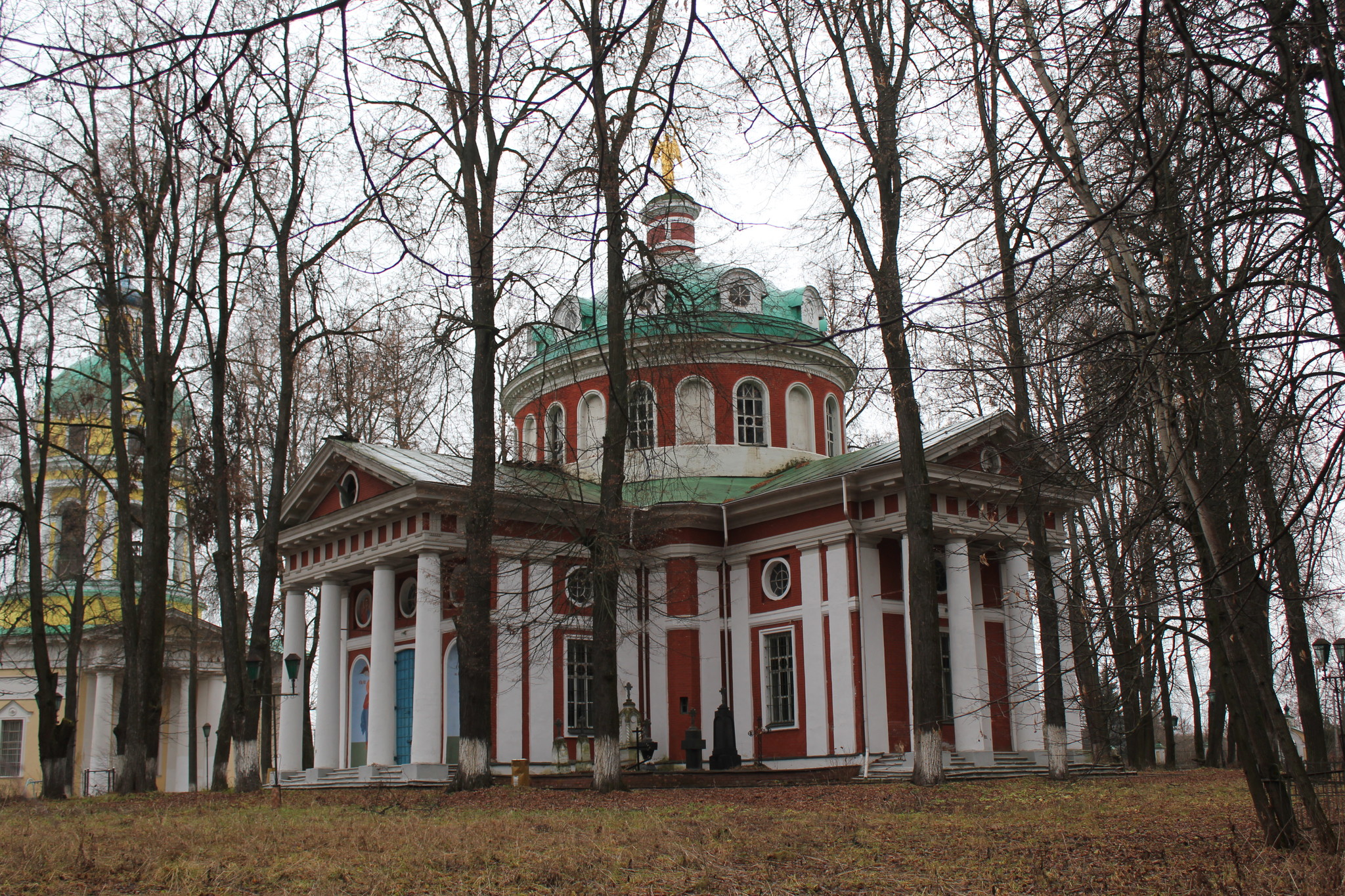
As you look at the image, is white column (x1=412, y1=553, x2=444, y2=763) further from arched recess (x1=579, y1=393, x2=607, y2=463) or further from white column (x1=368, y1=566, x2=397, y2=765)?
arched recess (x1=579, y1=393, x2=607, y2=463)

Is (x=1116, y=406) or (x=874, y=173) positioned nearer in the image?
(x=1116, y=406)

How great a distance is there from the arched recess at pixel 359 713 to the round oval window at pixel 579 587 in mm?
5802

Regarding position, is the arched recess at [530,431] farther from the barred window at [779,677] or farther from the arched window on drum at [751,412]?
the barred window at [779,677]

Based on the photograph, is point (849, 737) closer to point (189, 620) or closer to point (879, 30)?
point (879, 30)

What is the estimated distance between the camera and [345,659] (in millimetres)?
25172

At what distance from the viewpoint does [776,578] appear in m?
22.8

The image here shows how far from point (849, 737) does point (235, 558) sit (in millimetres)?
15350

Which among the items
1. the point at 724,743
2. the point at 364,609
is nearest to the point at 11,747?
the point at 364,609

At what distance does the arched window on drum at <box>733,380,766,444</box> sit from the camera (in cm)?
2578

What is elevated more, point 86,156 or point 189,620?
point 86,156

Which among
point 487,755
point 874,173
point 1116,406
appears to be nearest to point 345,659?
point 487,755

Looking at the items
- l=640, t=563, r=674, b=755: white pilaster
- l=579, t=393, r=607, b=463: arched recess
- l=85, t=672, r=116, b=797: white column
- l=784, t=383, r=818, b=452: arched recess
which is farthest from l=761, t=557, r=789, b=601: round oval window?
l=85, t=672, r=116, b=797: white column

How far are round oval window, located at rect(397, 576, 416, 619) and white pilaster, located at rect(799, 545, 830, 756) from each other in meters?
7.85

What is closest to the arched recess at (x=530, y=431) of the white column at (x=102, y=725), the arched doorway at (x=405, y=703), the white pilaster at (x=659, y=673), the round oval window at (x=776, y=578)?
the arched doorway at (x=405, y=703)
